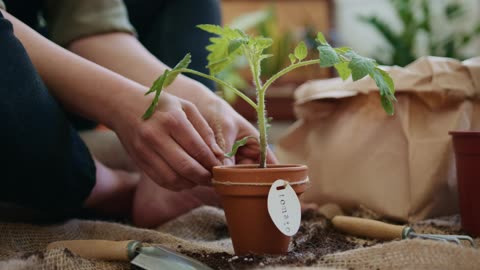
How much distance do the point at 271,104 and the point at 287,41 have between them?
14.3 inches

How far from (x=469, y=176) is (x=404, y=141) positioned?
189 mm

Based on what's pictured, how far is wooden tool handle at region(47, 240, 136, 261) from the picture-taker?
25.5 inches

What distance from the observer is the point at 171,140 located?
705 millimetres

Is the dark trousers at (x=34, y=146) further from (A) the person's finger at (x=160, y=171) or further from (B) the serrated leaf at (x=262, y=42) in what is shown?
(B) the serrated leaf at (x=262, y=42)

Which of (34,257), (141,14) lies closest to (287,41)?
(141,14)

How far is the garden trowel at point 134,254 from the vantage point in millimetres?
596

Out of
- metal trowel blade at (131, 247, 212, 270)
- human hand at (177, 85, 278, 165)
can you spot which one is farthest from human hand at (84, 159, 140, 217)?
metal trowel blade at (131, 247, 212, 270)

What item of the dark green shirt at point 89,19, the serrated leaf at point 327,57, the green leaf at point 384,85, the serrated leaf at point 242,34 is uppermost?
the dark green shirt at point 89,19

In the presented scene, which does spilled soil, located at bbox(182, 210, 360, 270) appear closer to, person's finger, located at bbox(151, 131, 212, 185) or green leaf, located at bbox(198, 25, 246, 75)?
person's finger, located at bbox(151, 131, 212, 185)

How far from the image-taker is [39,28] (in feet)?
3.94

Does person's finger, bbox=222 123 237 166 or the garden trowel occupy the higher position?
person's finger, bbox=222 123 237 166

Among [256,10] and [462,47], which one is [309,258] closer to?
[462,47]

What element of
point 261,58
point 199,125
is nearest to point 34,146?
point 199,125

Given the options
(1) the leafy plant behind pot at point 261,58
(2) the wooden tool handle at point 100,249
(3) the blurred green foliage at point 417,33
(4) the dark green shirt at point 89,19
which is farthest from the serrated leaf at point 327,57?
(3) the blurred green foliage at point 417,33
